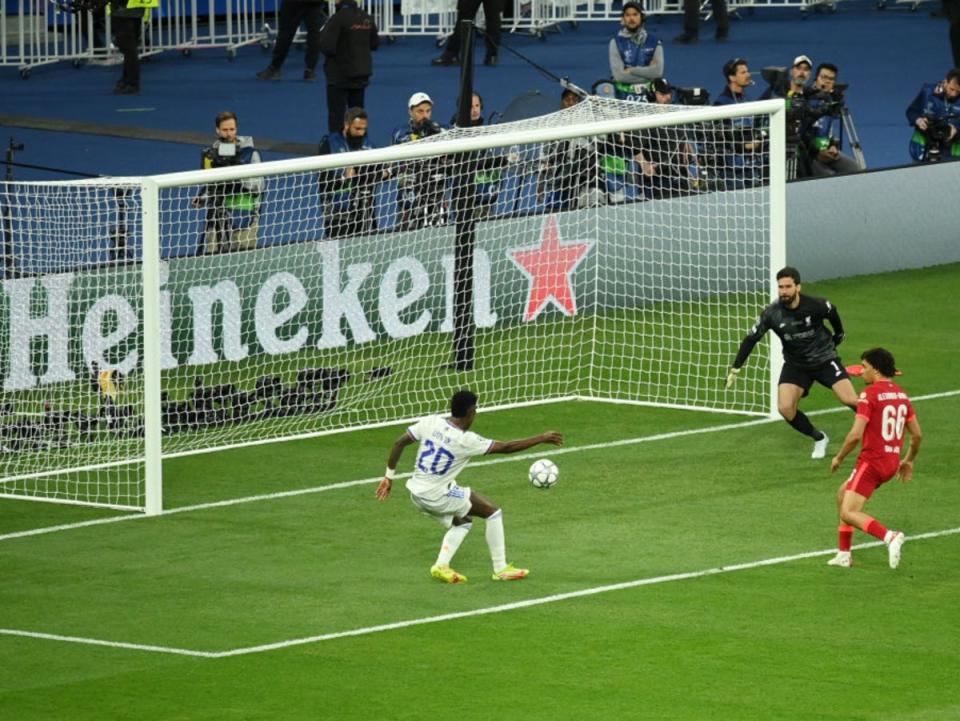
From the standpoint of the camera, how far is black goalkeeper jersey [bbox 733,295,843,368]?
18609 millimetres

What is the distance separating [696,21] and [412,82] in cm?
559

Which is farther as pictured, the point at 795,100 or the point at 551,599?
the point at 795,100

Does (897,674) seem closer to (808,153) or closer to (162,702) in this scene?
(162,702)

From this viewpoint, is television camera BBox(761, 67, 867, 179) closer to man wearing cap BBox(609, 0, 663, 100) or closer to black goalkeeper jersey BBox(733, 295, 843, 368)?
man wearing cap BBox(609, 0, 663, 100)

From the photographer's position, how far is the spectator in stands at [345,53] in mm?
26219

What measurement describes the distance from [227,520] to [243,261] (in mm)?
3871

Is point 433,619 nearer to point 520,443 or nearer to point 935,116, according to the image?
point 520,443

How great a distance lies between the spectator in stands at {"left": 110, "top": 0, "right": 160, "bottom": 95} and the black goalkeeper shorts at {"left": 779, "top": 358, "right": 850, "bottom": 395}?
14.2 metres

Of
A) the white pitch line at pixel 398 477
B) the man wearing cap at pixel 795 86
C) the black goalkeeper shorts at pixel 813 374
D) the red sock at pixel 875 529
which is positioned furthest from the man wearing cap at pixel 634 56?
the red sock at pixel 875 529

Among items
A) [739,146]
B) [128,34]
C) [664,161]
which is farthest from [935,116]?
[128,34]

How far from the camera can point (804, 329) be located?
1870 centimetres

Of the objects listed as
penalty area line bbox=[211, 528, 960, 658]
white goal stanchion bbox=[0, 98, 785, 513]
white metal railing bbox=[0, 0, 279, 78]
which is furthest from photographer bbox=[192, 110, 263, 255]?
white metal railing bbox=[0, 0, 279, 78]

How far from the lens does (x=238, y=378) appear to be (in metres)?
20.0

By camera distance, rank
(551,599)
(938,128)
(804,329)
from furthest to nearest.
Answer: (938,128) → (804,329) → (551,599)
